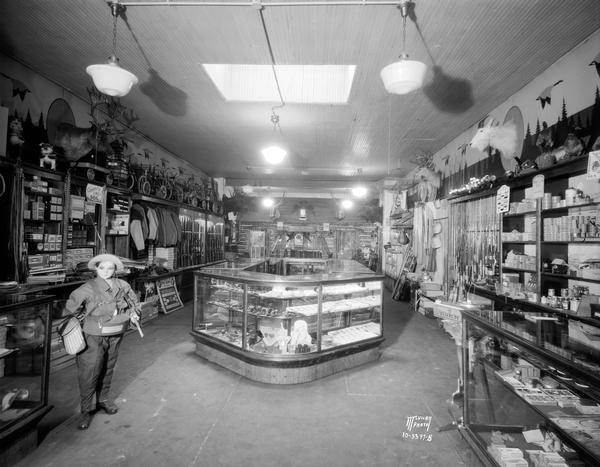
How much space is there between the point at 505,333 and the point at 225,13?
Result: 4.00 metres

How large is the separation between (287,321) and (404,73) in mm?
3177

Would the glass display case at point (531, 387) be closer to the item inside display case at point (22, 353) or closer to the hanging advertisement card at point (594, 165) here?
the hanging advertisement card at point (594, 165)

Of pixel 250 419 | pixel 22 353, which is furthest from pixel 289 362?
pixel 22 353

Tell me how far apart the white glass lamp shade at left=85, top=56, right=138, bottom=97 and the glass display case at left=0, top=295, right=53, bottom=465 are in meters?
2.14

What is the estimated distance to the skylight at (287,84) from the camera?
509 cm

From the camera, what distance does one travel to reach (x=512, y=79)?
461 centimetres

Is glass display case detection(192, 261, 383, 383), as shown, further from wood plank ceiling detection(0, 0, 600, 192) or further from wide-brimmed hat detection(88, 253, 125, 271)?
wood plank ceiling detection(0, 0, 600, 192)

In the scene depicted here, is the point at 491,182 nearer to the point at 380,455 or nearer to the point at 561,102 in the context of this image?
the point at 561,102

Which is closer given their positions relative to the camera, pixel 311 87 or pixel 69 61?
pixel 69 61

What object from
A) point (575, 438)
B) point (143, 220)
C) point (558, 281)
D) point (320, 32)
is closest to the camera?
point (575, 438)

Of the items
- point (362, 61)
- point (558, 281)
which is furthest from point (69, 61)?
point (558, 281)

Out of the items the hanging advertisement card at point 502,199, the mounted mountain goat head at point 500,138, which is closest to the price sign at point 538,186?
the hanging advertisement card at point 502,199

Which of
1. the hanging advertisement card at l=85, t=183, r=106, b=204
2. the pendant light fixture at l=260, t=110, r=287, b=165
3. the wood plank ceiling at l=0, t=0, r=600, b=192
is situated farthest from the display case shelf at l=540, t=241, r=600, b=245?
the hanging advertisement card at l=85, t=183, r=106, b=204

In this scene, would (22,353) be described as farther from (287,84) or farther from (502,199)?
(502,199)
